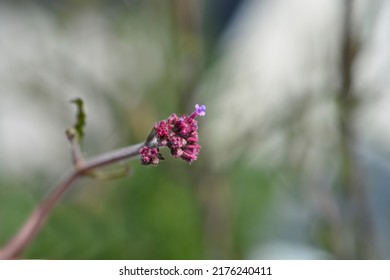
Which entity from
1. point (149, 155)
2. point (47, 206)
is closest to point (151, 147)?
point (149, 155)

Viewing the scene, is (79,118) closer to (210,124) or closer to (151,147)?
(151,147)

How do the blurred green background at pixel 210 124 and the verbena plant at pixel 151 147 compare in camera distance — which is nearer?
the verbena plant at pixel 151 147

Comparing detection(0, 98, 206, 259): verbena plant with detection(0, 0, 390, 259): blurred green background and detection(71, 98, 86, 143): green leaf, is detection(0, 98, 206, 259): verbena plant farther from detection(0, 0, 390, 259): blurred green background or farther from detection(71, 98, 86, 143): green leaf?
detection(0, 0, 390, 259): blurred green background

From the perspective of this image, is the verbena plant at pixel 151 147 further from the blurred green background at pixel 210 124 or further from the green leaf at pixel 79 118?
the blurred green background at pixel 210 124

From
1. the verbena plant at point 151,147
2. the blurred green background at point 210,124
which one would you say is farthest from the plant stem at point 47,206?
the blurred green background at point 210,124

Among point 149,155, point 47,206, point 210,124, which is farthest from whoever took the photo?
point 210,124
